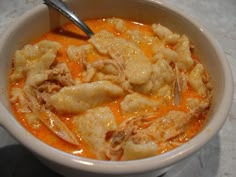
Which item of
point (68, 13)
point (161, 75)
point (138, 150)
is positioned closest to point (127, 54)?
point (161, 75)

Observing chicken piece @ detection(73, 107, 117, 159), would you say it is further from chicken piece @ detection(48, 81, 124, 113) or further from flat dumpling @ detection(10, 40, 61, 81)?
flat dumpling @ detection(10, 40, 61, 81)

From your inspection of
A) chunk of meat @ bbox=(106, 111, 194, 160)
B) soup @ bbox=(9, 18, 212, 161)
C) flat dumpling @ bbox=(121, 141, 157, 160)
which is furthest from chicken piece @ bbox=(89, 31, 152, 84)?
flat dumpling @ bbox=(121, 141, 157, 160)

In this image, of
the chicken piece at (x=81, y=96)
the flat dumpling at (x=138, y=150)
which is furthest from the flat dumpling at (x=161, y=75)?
the flat dumpling at (x=138, y=150)

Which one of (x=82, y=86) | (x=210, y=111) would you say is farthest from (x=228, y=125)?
(x=82, y=86)

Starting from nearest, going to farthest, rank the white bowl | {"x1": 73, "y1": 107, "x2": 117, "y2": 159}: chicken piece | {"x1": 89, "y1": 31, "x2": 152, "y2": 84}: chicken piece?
1. the white bowl
2. {"x1": 73, "y1": 107, "x2": 117, "y2": 159}: chicken piece
3. {"x1": 89, "y1": 31, "x2": 152, "y2": 84}: chicken piece

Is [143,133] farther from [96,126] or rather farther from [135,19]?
[135,19]

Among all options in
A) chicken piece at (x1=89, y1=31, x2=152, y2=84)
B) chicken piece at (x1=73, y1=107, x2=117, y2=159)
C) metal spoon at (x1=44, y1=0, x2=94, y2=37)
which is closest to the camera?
chicken piece at (x1=73, y1=107, x2=117, y2=159)

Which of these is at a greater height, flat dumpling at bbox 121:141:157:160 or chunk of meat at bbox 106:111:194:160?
flat dumpling at bbox 121:141:157:160

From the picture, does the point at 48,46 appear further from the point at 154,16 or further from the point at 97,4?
the point at 154,16
